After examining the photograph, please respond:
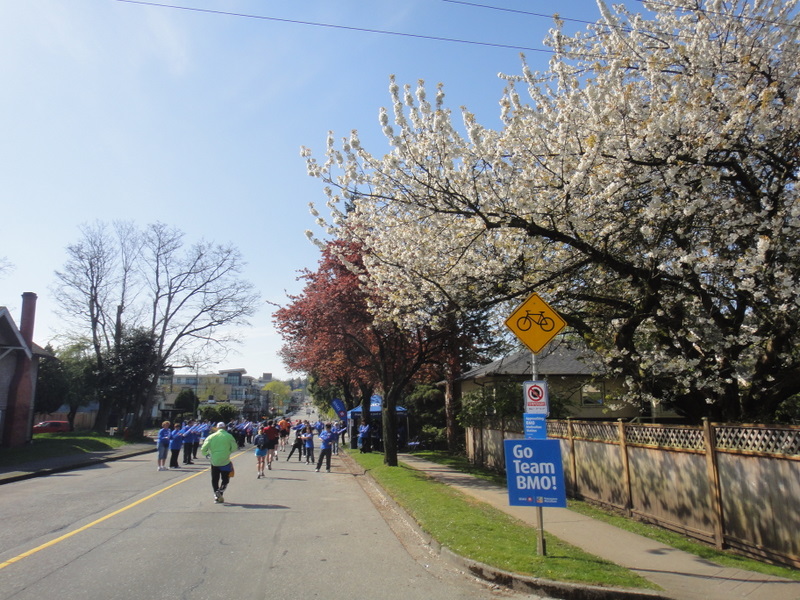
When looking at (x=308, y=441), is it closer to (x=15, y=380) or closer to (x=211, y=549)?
(x=15, y=380)

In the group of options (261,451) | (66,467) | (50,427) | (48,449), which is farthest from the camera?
(50,427)

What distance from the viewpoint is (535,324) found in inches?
305

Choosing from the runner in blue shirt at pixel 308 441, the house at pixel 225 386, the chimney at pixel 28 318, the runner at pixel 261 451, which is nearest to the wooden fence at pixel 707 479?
the runner at pixel 261 451

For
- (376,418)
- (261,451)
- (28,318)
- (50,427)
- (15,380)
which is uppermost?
(28,318)

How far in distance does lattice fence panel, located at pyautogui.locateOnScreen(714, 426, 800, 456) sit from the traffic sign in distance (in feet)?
9.18

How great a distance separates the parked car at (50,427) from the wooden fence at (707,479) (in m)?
46.5

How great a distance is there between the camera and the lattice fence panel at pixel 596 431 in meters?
11.5

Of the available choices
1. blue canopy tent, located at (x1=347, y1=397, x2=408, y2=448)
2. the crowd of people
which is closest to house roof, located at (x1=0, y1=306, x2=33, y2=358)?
the crowd of people

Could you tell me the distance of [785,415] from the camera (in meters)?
13.6

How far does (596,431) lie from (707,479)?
364cm

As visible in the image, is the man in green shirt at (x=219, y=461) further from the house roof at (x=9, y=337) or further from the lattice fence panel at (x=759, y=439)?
the house roof at (x=9, y=337)

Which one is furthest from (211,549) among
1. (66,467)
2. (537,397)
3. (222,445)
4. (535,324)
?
(66,467)

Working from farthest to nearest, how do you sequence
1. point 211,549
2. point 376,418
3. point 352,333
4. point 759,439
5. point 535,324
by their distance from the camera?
point 376,418 → point 352,333 → point 211,549 → point 535,324 → point 759,439

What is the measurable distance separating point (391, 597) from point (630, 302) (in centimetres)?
767
